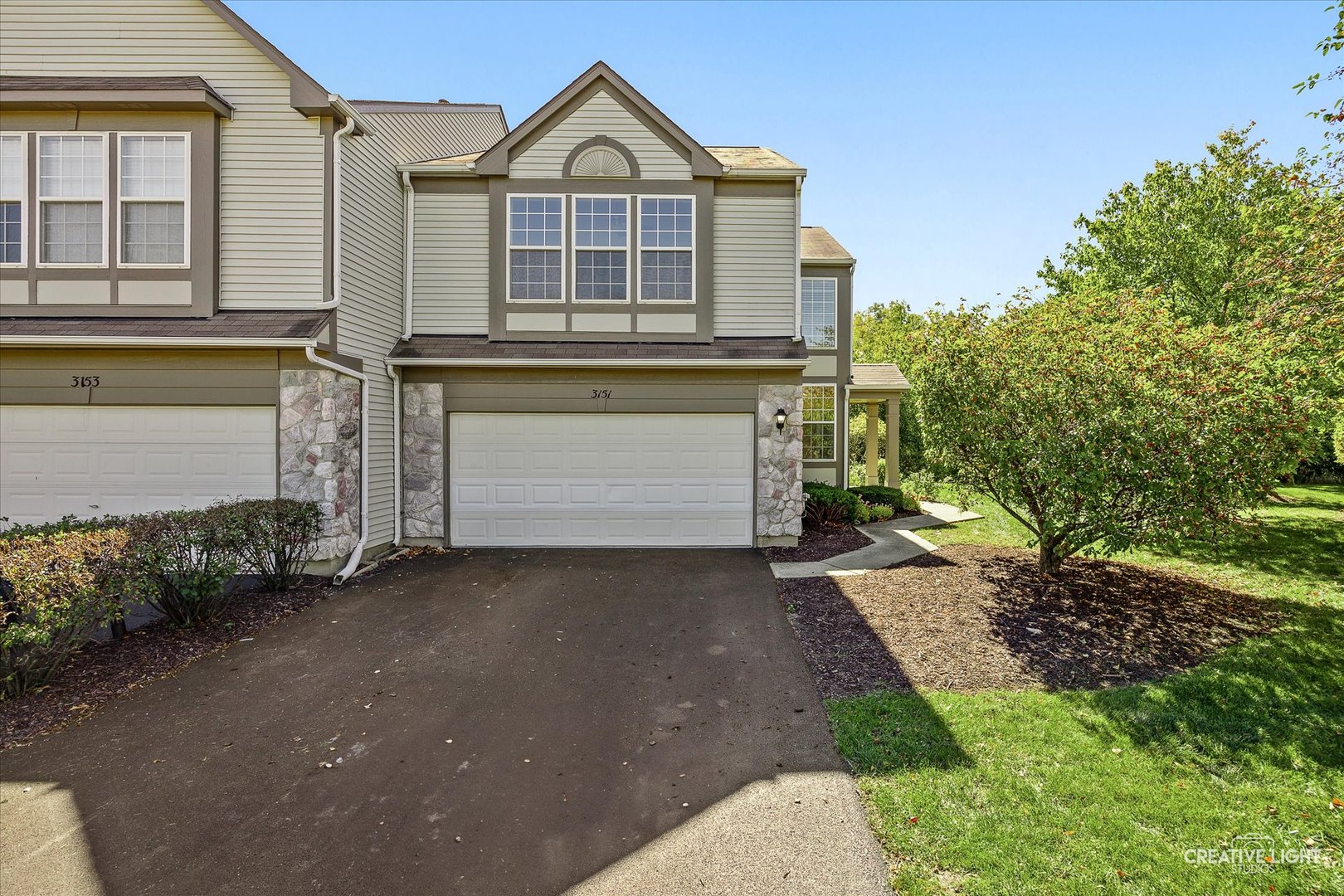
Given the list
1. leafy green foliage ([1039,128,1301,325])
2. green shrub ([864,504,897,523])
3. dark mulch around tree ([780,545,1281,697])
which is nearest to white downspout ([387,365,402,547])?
dark mulch around tree ([780,545,1281,697])

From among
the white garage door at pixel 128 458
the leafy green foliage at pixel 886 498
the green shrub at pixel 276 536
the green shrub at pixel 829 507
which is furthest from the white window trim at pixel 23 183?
the leafy green foliage at pixel 886 498

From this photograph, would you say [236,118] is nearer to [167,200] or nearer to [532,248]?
[167,200]

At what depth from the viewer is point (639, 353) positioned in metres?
9.59

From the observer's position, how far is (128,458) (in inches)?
310

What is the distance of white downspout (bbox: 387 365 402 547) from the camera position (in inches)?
372

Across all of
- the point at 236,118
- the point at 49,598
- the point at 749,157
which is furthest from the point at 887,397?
the point at 49,598

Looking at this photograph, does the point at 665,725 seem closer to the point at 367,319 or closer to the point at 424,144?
the point at 367,319

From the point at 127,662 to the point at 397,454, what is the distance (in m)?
4.57

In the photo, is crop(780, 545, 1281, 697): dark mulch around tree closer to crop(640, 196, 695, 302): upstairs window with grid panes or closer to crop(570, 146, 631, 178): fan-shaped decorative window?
crop(640, 196, 695, 302): upstairs window with grid panes

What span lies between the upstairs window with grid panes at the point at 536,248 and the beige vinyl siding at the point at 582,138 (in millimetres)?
494

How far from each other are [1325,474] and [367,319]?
1027 inches

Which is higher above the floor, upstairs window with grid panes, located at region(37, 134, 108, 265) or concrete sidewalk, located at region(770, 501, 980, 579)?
upstairs window with grid panes, located at region(37, 134, 108, 265)

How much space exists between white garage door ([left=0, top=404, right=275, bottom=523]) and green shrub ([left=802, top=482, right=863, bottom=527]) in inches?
349

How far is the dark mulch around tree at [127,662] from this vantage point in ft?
14.4
